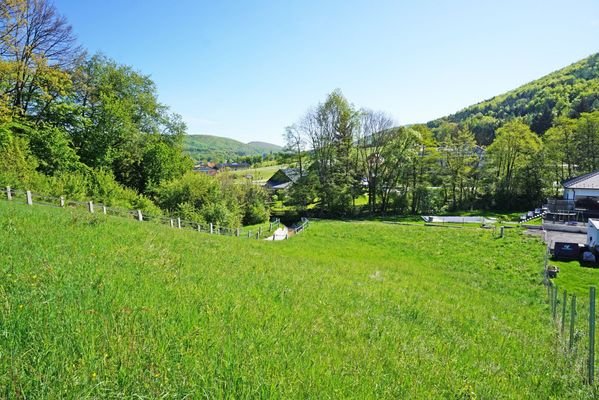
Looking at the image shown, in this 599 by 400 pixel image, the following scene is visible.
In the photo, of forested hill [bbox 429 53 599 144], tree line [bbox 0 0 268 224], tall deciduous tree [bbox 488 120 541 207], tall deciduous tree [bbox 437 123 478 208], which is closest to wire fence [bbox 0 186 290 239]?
tree line [bbox 0 0 268 224]

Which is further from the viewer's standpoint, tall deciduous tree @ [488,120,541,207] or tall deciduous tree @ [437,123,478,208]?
tall deciduous tree @ [437,123,478,208]

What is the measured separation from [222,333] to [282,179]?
55033 mm

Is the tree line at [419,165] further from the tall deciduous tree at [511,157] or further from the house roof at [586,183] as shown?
the house roof at [586,183]

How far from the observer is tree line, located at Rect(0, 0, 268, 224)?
2208cm

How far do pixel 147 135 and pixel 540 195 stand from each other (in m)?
51.3

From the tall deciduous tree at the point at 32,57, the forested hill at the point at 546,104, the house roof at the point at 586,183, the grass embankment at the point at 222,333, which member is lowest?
the grass embankment at the point at 222,333

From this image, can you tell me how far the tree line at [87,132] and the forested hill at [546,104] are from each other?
5288cm

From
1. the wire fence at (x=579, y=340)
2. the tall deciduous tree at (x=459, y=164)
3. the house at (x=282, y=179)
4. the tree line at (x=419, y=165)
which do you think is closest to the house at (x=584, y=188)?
the tree line at (x=419, y=165)

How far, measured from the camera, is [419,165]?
44.6 meters

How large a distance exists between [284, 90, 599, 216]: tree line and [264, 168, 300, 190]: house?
6064 millimetres

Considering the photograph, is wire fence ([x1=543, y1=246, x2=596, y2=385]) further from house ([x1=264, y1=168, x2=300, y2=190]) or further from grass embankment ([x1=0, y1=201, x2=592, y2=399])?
house ([x1=264, y1=168, x2=300, y2=190])

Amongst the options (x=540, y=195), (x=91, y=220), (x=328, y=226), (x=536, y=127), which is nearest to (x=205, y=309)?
Result: (x=91, y=220)

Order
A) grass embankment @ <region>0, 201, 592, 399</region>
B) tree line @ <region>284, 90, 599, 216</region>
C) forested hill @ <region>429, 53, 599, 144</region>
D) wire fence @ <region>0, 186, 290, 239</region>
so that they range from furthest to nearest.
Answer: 1. forested hill @ <region>429, 53, 599, 144</region>
2. tree line @ <region>284, 90, 599, 216</region>
3. wire fence @ <region>0, 186, 290, 239</region>
4. grass embankment @ <region>0, 201, 592, 399</region>

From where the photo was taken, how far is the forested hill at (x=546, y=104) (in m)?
76.9
